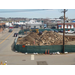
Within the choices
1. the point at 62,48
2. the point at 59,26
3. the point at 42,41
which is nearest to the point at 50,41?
the point at 42,41

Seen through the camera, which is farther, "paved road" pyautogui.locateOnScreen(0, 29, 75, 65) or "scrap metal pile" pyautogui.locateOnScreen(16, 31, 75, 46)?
"scrap metal pile" pyautogui.locateOnScreen(16, 31, 75, 46)

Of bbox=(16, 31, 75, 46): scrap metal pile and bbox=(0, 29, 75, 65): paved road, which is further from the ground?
bbox=(16, 31, 75, 46): scrap metal pile

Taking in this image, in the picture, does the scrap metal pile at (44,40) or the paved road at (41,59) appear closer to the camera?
the paved road at (41,59)

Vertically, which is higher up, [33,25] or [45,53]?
[33,25]

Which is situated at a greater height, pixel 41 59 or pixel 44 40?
pixel 44 40

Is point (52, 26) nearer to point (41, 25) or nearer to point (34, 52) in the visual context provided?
point (41, 25)

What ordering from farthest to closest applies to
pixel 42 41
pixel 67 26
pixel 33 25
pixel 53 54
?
pixel 33 25 → pixel 67 26 → pixel 42 41 → pixel 53 54

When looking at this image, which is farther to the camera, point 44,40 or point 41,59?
point 44,40

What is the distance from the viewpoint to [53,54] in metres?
15.7

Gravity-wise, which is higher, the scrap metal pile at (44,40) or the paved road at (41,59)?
the scrap metal pile at (44,40)

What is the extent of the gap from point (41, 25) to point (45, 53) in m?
47.4

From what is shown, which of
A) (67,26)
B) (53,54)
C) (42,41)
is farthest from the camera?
(67,26)

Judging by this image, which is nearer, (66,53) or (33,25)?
(66,53)

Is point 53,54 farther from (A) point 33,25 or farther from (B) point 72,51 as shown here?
(A) point 33,25
